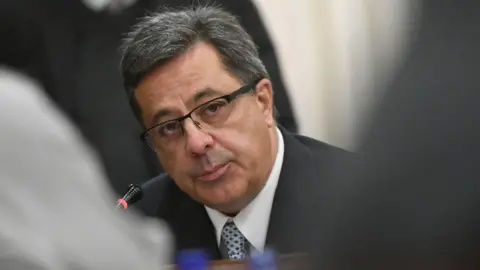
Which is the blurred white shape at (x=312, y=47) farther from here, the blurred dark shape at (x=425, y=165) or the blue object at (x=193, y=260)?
the blurred dark shape at (x=425, y=165)

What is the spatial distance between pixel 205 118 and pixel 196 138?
36 millimetres

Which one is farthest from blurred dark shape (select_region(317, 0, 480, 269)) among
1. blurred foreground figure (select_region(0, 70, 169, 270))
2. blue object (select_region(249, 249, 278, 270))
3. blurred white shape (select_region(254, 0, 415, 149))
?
blurred white shape (select_region(254, 0, 415, 149))

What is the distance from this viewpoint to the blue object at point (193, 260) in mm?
1003

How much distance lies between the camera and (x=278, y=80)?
1171mm

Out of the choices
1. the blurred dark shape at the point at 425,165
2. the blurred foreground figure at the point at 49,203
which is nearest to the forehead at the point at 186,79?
the blurred foreground figure at the point at 49,203

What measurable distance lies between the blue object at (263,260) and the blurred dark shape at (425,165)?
82cm

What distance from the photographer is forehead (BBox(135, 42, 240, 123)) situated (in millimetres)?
1110

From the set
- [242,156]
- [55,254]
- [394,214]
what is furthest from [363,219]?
[242,156]

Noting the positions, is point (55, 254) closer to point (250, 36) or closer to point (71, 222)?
point (71, 222)

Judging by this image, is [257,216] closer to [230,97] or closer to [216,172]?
[216,172]

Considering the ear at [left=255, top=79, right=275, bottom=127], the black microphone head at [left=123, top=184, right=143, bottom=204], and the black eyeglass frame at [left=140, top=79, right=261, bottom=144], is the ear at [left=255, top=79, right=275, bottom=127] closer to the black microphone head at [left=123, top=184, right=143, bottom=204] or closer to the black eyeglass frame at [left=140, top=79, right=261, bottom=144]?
the black eyeglass frame at [left=140, top=79, right=261, bottom=144]

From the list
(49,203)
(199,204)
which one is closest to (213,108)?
(199,204)

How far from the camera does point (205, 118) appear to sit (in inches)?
44.3

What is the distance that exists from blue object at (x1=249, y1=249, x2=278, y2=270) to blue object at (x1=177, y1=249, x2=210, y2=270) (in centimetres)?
7
